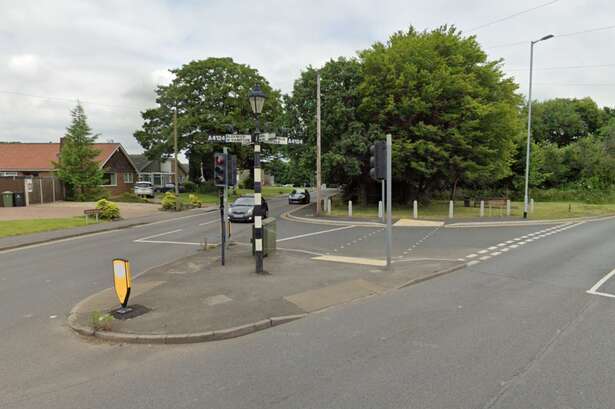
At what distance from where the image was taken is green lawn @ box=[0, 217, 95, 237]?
1614 cm

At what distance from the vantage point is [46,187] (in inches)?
1318

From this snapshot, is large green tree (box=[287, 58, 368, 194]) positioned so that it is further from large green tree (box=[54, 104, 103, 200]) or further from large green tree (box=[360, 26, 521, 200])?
large green tree (box=[54, 104, 103, 200])

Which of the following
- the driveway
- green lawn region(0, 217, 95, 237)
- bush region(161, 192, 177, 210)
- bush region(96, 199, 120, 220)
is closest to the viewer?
green lawn region(0, 217, 95, 237)

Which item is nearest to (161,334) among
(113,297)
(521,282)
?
(113,297)

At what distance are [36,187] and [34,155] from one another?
12850 mm

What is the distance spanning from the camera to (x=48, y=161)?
4122 centimetres

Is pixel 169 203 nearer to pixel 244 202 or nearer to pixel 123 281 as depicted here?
pixel 244 202

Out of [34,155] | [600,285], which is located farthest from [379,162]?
[34,155]

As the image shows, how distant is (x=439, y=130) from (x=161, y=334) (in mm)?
22430

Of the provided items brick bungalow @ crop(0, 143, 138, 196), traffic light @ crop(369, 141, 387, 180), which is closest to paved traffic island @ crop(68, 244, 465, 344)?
traffic light @ crop(369, 141, 387, 180)

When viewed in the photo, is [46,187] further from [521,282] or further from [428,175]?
[521,282]

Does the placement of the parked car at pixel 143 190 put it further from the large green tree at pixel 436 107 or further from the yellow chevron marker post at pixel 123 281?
the yellow chevron marker post at pixel 123 281

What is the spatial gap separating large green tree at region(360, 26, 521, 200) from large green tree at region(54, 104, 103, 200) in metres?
24.8

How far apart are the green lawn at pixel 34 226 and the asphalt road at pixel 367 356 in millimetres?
9208
